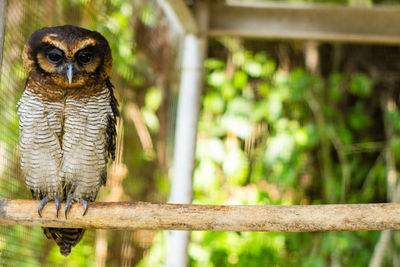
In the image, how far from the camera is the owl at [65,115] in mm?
1655

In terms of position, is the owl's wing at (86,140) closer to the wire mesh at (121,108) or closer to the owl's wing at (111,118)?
the owl's wing at (111,118)

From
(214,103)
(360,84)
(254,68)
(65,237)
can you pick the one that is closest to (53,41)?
(65,237)

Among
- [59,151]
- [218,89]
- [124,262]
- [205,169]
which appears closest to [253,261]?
[205,169]

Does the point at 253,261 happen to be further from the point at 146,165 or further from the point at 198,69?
the point at 198,69

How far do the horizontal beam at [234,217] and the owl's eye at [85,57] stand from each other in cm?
55

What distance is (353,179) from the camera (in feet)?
11.9

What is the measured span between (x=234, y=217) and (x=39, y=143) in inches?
32.9

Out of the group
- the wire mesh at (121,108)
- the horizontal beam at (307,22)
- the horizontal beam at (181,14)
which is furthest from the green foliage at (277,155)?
the horizontal beam at (181,14)

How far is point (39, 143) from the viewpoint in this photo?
1.79 m

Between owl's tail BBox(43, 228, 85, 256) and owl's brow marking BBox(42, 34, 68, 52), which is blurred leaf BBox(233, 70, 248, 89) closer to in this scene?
owl's tail BBox(43, 228, 85, 256)

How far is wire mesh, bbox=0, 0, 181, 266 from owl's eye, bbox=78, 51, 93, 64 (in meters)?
0.28

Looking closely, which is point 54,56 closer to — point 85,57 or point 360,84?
point 85,57

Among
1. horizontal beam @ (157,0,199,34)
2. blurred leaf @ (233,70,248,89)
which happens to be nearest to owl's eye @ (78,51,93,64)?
horizontal beam @ (157,0,199,34)

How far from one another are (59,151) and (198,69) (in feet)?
3.28
